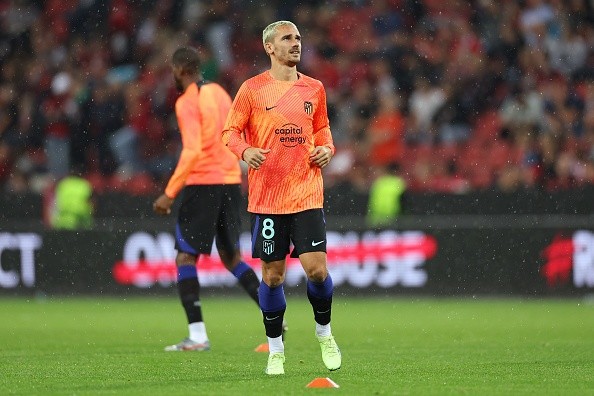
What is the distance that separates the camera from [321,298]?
841 centimetres

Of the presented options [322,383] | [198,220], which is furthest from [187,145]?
[322,383]

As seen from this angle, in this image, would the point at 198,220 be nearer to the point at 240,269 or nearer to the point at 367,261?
the point at 240,269

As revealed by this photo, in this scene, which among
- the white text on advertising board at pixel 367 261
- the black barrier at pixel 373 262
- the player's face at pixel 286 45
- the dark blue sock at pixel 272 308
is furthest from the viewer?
the white text on advertising board at pixel 367 261

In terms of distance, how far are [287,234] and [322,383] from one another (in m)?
1.16

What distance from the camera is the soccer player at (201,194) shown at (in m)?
10.4

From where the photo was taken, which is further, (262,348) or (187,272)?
(187,272)

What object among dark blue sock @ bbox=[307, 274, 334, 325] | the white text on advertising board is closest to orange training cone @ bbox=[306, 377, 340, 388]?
dark blue sock @ bbox=[307, 274, 334, 325]

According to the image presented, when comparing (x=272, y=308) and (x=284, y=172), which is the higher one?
(x=284, y=172)

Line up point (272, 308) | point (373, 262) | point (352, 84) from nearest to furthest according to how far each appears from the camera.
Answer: point (272, 308) → point (373, 262) → point (352, 84)

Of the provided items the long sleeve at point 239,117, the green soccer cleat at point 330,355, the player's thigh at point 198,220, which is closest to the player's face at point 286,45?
the long sleeve at point 239,117

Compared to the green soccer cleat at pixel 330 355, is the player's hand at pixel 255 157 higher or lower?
higher

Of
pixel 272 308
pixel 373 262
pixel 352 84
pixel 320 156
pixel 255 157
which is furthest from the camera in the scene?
pixel 352 84

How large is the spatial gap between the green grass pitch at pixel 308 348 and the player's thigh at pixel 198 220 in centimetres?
89

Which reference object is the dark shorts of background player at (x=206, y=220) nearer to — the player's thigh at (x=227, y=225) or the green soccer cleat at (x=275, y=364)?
the player's thigh at (x=227, y=225)
